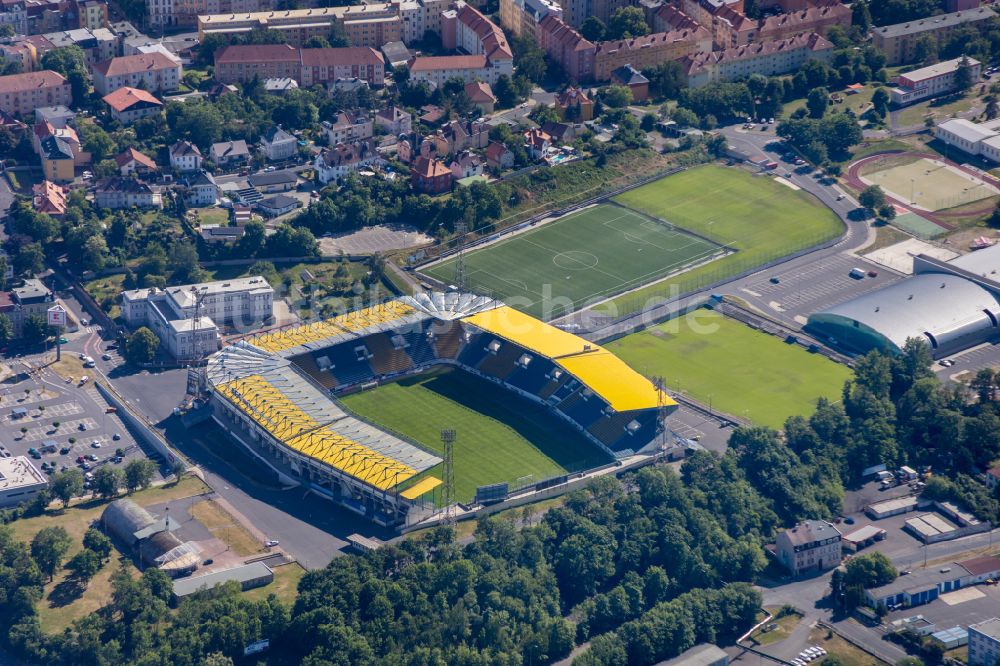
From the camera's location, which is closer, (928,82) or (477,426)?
(477,426)

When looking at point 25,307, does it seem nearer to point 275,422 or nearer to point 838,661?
point 275,422

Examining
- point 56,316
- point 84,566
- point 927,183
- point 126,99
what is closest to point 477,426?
point 84,566

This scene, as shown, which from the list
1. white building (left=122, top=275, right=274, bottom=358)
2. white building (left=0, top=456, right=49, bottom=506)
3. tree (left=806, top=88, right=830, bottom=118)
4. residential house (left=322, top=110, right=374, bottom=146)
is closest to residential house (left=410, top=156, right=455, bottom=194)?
residential house (left=322, top=110, right=374, bottom=146)

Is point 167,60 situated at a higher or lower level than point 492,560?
higher

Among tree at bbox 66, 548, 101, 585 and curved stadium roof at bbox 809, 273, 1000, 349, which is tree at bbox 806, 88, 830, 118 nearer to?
curved stadium roof at bbox 809, 273, 1000, 349

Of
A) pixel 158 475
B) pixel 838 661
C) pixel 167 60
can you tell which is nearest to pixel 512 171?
pixel 167 60

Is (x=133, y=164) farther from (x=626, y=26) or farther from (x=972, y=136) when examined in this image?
(x=972, y=136)
